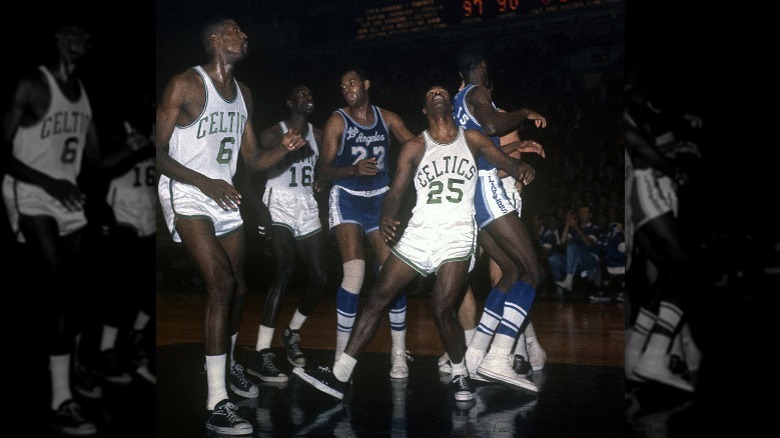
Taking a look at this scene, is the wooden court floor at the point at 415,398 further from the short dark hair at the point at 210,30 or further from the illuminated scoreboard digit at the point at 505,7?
the illuminated scoreboard digit at the point at 505,7

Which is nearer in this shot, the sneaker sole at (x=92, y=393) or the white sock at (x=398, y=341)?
the sneaker sole at (x=92, y=393)

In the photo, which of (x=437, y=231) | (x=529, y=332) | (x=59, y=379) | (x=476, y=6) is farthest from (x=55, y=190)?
(x=476, y=6)

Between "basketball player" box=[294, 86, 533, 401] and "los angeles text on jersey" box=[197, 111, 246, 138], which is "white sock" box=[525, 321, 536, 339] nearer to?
"basketball player" box=[294, 86, 533, 401]

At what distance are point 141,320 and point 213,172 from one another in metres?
0.92

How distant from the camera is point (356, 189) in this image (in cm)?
542

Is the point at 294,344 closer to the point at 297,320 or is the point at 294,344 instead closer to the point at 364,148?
the point at 297,320

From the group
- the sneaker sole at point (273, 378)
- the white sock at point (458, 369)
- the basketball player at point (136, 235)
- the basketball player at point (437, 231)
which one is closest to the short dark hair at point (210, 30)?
the basketball player at point (136, 235)

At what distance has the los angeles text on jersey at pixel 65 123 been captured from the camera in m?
3.47

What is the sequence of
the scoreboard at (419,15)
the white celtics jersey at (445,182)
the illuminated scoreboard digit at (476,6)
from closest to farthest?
the white celtics jersey at (445,182) → the scoreboard at (419,15) → the illuminated scoreboard digit at (476,6)

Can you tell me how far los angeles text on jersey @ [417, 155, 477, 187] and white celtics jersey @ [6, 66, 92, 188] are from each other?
5.96 ft

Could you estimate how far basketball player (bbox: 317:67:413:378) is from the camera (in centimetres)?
524

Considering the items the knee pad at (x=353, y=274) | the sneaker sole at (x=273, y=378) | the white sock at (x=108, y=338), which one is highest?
the knee pad at (x=353, y=274)

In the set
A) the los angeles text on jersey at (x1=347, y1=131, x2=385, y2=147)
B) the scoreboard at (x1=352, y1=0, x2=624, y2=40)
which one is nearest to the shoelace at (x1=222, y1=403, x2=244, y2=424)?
the los angeles text on jersey at (x1=347, y1=131, x2=385, y2=147)

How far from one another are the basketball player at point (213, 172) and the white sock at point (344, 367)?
0.58 metres
